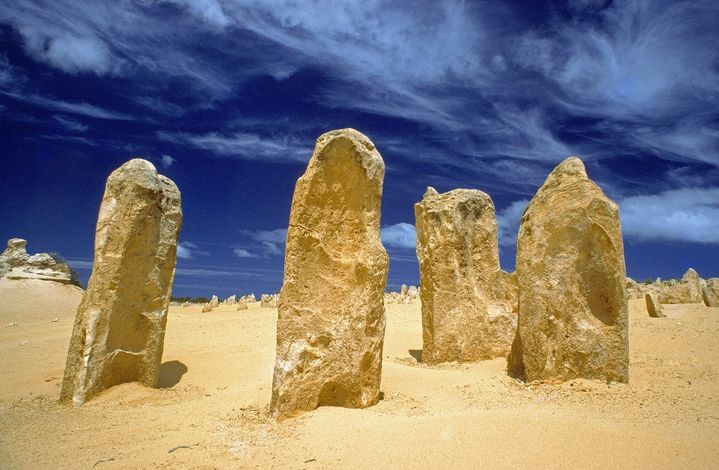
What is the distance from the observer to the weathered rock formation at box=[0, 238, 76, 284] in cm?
2312

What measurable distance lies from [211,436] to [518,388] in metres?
3.78

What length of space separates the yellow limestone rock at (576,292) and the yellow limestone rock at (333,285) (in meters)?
2.11

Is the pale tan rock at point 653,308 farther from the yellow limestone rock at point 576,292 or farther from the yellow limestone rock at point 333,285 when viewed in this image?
the yellow limestone rock at point 333,285

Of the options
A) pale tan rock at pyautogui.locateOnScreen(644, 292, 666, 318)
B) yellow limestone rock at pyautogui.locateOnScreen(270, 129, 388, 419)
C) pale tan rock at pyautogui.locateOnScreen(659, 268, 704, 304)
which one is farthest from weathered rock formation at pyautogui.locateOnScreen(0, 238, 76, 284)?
pale tan rock at pyautogui.locateOnScreen(659, 268, 704, 304)

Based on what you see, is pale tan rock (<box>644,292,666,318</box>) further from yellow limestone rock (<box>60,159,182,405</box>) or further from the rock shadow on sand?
yellow limestone rock (<box>60,159,182,405</box>)

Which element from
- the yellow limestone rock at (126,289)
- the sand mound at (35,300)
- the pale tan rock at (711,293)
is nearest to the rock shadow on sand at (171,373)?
the yellow limestone rock at (126,289)

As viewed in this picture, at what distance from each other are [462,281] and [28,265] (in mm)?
22779

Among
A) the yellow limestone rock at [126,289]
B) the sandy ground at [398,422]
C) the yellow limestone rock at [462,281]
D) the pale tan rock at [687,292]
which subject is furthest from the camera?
the pale tan rock at [687,292]

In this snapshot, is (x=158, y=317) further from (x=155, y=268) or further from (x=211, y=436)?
(x=211, y=436)

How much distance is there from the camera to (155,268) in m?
7.61

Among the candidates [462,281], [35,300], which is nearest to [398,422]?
[462,281]

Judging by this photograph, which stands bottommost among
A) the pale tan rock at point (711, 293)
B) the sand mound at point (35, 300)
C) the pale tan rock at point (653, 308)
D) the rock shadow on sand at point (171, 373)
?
the rock shadow on sand at point (171, 373)

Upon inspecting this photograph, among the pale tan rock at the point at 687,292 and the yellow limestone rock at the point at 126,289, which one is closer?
the yellow limestone rock at the point at 126,289

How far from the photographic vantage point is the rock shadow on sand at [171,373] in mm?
8148
